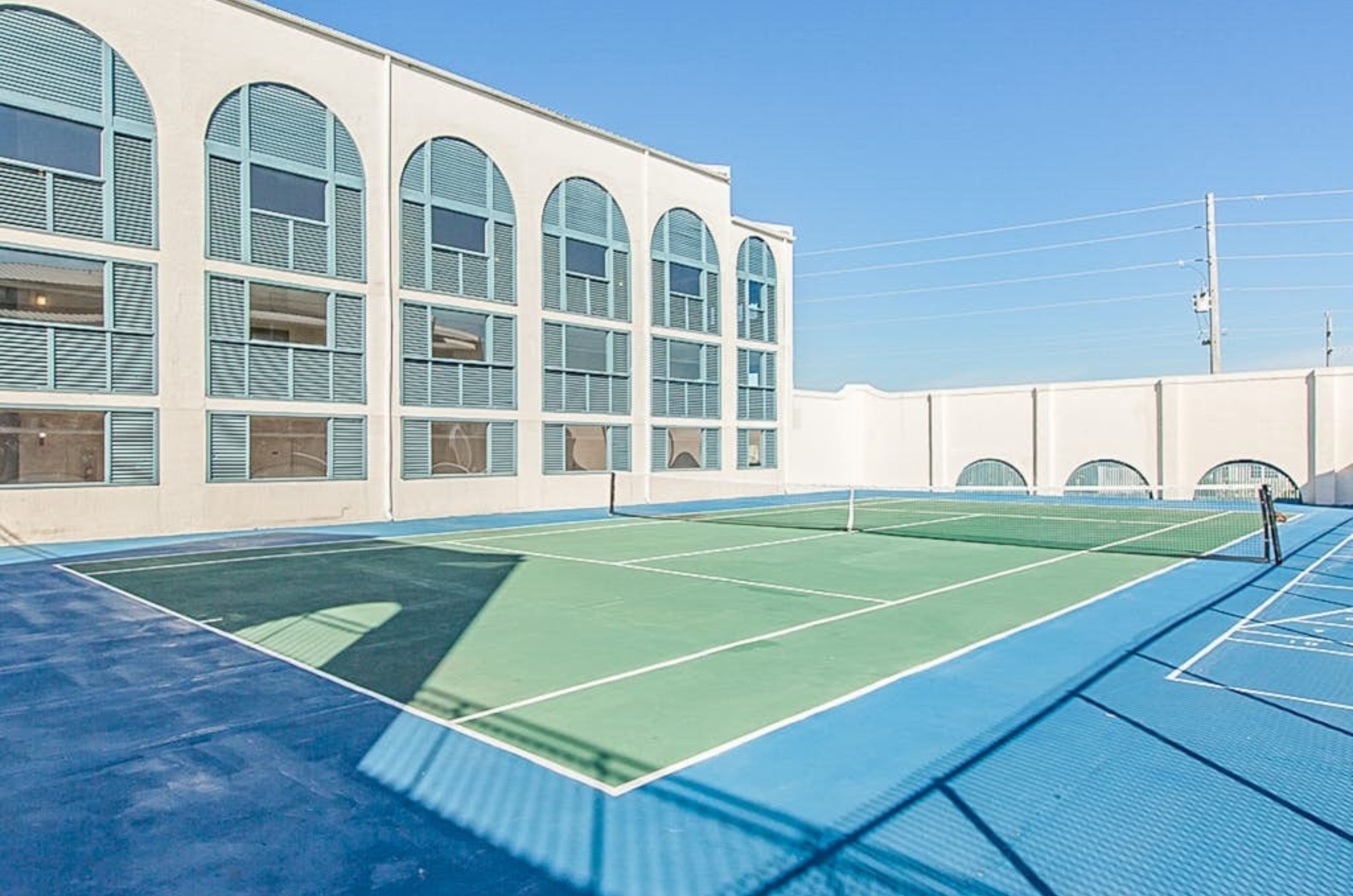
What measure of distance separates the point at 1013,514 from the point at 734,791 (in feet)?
73.7

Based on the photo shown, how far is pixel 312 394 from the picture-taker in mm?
20891

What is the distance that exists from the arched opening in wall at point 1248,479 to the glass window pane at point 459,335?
968 inches

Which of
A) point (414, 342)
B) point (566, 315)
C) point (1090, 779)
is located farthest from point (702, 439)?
point (1090, 779)

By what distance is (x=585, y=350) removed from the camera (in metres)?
27.5

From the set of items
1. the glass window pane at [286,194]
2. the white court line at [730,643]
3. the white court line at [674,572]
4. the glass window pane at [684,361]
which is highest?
the glass window pane at [286,194]

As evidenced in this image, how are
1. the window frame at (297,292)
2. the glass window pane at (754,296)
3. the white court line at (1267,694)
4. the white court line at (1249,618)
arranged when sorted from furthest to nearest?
the glass window pane at (754,296) < the window frame at (297,292) < the white court line at (1249,618) < the white court line at (1267,694)

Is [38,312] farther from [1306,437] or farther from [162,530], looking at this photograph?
[1306,437]

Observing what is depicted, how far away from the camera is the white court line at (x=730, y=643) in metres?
6.50

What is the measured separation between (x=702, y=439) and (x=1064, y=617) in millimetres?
22512

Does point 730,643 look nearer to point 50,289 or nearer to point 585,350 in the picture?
point 50,289

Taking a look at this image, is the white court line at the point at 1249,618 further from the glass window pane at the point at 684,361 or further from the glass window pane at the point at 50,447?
the glass window pane at the point at 684,361

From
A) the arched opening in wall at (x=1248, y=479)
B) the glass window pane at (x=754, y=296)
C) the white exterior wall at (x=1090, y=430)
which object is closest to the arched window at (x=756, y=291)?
the glass window pane at (x=754, y=296)

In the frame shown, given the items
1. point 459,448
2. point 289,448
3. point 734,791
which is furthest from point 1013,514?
point 734,791

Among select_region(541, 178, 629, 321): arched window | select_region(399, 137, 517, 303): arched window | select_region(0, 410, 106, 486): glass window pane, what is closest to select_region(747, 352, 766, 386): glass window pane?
select_region(541, 178, 629, 321): arched window
